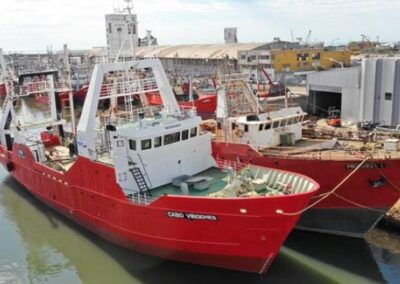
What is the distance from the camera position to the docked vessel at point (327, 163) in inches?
682

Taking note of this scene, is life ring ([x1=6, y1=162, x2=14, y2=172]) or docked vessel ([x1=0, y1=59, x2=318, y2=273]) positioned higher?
docked vessel ([x1=0, y1=59, x2=318, y2=273])

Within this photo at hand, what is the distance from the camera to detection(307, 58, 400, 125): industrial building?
29.0m

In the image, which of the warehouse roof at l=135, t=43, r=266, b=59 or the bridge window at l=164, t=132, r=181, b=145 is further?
the warehouse roof at l=135, t=43, r=266, b=59

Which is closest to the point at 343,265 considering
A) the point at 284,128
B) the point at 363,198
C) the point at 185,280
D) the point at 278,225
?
the point at 363,198

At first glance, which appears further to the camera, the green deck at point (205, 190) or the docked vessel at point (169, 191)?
the green deck at point (205, 190)

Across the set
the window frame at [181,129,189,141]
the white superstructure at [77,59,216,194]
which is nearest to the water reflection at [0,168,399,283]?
the white superstructure at [77,59,216,194]

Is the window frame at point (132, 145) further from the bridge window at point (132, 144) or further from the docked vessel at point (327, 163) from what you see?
the docked vessel at point (327, 163)

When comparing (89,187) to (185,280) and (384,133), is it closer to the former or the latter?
(185,280)

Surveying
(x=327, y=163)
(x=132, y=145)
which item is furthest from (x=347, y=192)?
(x=132, y=145)

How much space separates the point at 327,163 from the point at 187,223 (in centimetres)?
647

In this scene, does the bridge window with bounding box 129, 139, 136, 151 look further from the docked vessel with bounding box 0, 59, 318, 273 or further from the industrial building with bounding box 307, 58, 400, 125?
the industrial building with bounding box 307, 58, 400, 125

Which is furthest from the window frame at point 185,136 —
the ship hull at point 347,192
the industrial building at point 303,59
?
the industrial building at point 303,59

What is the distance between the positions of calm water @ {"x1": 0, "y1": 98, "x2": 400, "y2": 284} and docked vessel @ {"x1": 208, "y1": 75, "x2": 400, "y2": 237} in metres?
0.91

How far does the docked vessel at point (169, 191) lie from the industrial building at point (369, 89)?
51.3 feet
